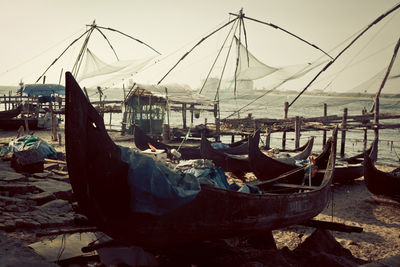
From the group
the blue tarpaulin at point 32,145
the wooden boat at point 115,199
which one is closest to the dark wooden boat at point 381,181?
the wooden boat at point 115,199

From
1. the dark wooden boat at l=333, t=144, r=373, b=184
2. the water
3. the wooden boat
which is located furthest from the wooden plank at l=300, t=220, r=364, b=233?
the water

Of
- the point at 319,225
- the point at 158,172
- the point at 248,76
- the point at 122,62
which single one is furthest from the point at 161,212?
the point at 122,62

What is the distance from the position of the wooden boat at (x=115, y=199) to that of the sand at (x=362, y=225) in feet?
8.52

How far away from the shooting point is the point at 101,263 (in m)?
4.10

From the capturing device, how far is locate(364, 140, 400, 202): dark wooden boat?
8938 millimetres

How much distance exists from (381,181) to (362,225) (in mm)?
1906

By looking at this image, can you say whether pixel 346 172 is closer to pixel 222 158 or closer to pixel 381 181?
pixel 381 181

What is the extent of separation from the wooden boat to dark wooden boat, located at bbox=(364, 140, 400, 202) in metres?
6.07

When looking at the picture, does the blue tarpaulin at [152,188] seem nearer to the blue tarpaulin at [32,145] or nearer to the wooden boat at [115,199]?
the wooden boat at [115,199]

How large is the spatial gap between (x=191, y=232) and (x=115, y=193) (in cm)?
117

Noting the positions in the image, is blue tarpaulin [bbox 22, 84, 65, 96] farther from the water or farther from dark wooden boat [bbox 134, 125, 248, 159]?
dark wooden boat [bbox 134, 125, 248, 159]

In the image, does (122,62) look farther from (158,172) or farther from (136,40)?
(158,172)

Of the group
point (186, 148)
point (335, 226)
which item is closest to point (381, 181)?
point (335, 226)

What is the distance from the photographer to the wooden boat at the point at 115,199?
366 centimetres
